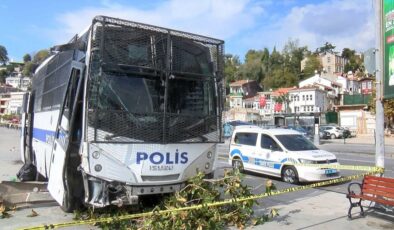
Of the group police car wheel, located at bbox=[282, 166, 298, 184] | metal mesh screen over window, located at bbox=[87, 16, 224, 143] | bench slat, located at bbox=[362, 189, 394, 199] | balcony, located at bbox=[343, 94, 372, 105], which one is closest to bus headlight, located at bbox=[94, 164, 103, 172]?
metal mesh screen over window, located at bbox=[87, 16, 224, 143]

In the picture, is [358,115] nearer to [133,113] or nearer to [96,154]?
[133,113]

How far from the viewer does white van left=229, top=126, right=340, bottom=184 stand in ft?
42.1

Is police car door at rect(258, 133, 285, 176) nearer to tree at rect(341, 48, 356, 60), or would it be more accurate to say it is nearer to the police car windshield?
the police car windshield

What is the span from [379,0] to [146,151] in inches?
220

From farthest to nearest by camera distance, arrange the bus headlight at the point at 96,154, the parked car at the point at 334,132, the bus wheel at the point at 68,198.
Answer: the parked car at the point at 334,132
the bus wheel at the point at 68,198
the bus headlight at the point at 96,154

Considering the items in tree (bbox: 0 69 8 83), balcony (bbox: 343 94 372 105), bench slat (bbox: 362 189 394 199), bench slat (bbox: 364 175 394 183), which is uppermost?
tree (bbox: 0 69 8 83)

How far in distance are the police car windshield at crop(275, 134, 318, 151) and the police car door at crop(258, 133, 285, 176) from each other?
9.4 inches

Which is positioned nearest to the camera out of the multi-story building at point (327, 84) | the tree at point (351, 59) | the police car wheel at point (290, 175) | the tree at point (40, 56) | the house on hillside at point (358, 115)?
the police car wheel at point (290, 175)

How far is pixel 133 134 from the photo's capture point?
7172mm

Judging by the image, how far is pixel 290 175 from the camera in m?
13.1

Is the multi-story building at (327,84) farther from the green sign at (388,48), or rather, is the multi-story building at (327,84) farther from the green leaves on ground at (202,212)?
the green leaves on ground at (202,212)

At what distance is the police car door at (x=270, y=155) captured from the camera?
13469mm

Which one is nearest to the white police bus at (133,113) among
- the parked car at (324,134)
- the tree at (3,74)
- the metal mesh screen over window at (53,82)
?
the metal mesh screen over window at (53,82)

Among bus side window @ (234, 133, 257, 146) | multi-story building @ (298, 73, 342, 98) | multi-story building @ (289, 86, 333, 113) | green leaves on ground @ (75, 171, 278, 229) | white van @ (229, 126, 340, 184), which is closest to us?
green leaves on ground @ (75, 171, 278, 229)
